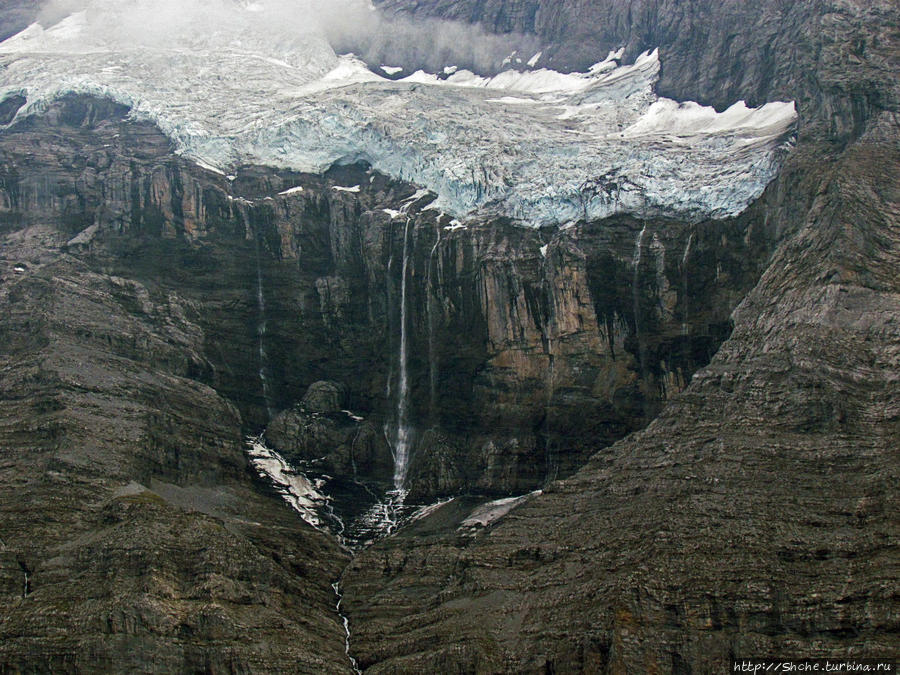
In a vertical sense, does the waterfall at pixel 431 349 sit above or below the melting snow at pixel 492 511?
above

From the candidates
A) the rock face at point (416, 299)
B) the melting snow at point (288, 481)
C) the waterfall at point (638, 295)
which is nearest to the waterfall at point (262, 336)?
the rock face at point (416, 299)

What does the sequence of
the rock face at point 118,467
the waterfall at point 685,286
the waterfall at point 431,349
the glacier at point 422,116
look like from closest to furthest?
the rock face at point 118,467 < the waterfall at point 685,286 < the waterfall at point 431,349 < the glacier at point 422,116

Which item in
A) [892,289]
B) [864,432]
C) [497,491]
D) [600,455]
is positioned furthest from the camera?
[497,491]

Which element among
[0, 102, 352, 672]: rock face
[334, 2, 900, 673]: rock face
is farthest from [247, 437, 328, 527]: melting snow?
[334, 2, 900, 673]: rock face

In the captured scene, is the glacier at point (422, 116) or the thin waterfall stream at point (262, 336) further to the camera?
the thin waterfall stream at point (262, 336)

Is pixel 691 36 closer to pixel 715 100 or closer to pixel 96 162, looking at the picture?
pixel 715 100

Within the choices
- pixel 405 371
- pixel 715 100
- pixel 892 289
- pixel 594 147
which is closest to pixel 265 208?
pixel 405 371

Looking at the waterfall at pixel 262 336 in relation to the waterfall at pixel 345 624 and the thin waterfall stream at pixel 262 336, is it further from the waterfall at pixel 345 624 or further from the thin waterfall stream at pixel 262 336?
the waterfall at pixel 345 624

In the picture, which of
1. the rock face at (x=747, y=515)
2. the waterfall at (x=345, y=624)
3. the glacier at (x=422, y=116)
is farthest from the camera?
the glacier at (x=422, y=116)
